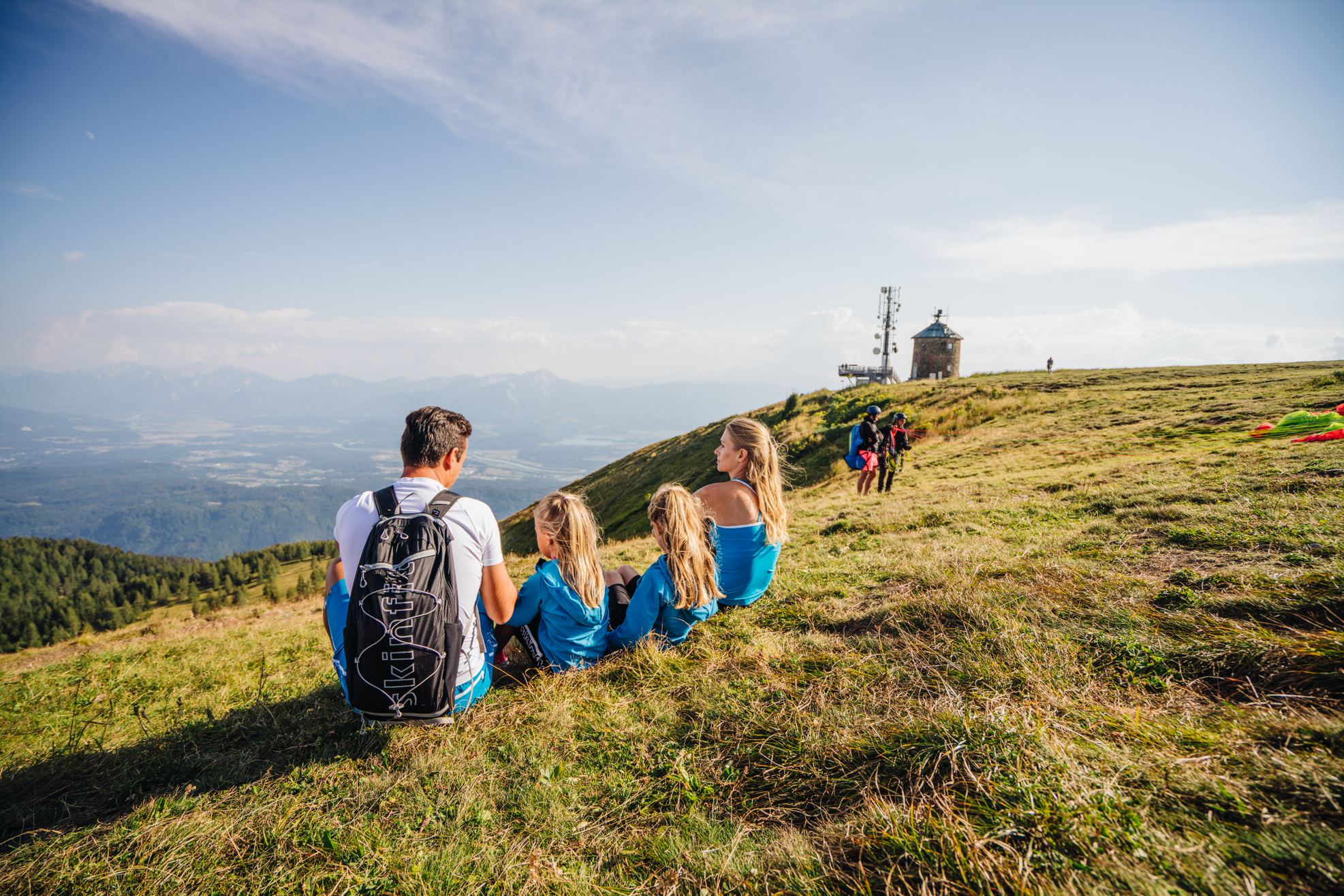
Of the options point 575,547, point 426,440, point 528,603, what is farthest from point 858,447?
point 426,440

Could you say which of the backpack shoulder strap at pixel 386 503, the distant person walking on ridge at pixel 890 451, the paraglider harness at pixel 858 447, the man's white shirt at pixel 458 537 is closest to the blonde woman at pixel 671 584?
the man's white shirt at pixel 458 537

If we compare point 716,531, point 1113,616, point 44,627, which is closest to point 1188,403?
point 1113,616

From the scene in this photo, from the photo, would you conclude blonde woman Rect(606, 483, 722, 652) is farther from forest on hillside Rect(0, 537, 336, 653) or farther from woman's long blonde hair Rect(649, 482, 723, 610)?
forest on hillside Rect(0, 537, 336, 653)

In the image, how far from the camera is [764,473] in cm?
555

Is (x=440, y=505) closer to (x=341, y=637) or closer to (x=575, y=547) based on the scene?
(x=575, y=547)

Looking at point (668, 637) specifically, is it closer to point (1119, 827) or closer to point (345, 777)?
point (345, 777)

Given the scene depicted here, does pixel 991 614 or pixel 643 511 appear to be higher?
pixel 991 614

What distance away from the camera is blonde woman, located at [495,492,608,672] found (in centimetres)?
454

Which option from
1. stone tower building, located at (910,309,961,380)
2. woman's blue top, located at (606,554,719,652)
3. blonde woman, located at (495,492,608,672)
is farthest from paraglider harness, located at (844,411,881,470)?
stone tower building, located at (910,309,961,380)

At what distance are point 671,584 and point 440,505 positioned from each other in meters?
2.16

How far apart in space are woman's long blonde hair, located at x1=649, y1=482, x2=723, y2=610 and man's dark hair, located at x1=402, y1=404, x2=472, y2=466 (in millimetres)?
1815

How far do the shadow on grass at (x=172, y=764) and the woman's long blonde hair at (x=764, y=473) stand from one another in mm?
3823

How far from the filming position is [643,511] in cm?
2634

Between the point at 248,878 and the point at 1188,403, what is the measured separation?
26.6 meters
